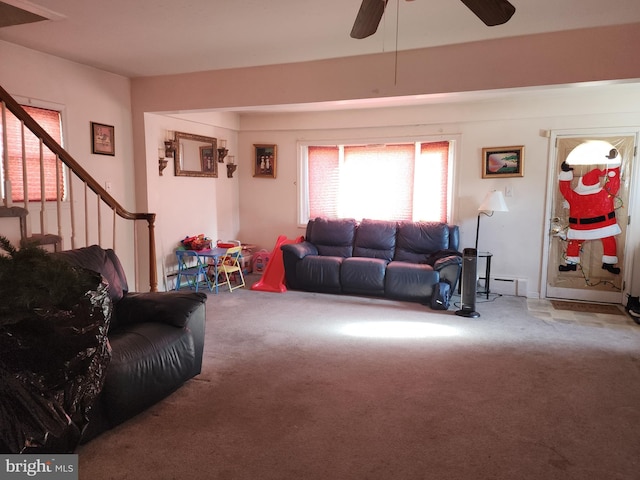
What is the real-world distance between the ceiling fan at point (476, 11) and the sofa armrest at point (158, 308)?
1975 mm

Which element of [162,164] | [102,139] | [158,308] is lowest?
[158,308]

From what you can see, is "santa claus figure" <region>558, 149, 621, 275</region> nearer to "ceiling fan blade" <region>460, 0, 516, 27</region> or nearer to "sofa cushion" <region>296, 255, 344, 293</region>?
"sofa cushion" <region>296, 255, 344, 293</region>

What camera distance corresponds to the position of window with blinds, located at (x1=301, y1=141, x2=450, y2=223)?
5875 mm

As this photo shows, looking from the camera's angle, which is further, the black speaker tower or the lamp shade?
the lamp shade

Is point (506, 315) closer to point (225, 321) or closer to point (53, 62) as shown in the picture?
point (225, 321)

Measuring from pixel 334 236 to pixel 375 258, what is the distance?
25.7 inches

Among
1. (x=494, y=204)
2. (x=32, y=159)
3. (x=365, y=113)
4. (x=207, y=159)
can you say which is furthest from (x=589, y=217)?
(x=32, y=159)

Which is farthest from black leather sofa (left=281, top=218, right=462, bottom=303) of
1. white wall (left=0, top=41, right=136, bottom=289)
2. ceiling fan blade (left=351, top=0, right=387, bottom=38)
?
ceiling fan blade (left=351, top=0, right=387, bottom=38)

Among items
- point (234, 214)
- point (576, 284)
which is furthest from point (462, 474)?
point (234, 214)

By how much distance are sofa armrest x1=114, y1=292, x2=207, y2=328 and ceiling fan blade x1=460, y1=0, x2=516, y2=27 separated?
7.68 feet

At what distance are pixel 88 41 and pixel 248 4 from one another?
1.70 meters

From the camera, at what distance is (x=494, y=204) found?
5156 mm

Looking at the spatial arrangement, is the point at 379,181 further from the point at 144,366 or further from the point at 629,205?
the point at 144,366

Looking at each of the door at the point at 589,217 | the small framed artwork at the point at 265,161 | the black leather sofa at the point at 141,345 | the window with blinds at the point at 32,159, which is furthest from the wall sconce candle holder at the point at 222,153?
the door at the point at 589,217
